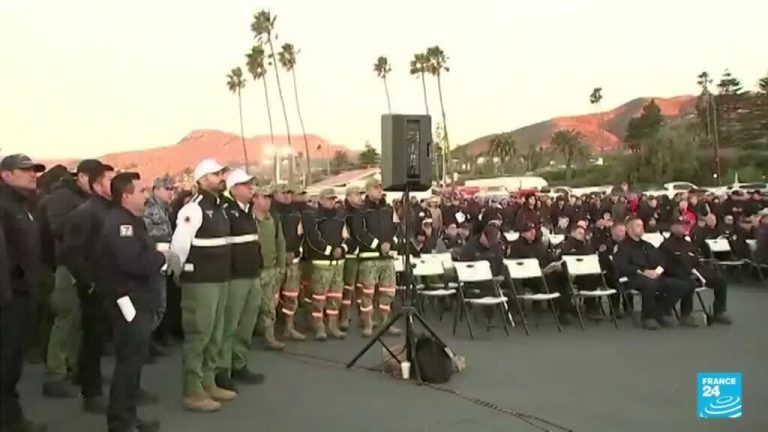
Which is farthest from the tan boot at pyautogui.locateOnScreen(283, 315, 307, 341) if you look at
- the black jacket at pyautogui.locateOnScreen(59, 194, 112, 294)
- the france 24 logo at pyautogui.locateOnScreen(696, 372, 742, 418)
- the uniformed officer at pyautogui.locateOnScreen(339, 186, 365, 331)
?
the france 24 logo at pyautogui.locateOnScreen(696, 372, 742, 418)

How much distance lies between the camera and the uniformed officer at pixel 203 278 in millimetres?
5707

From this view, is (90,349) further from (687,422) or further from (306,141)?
(306,141)

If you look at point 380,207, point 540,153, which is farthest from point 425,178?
point 540,153

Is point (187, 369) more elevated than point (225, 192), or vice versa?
point (225, 192)

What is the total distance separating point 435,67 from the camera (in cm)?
6494

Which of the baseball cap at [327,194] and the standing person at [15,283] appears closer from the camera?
the standing person at [15,283]

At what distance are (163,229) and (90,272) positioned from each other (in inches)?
104

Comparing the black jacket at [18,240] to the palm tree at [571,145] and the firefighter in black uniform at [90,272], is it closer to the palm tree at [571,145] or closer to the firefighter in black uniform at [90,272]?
the firefighter in black uniform at [90,272]

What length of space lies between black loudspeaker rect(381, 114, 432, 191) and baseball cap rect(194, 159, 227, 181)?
1.72 meters

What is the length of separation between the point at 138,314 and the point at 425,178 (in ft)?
10.7

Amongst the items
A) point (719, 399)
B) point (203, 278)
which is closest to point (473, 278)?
point (719, 399)

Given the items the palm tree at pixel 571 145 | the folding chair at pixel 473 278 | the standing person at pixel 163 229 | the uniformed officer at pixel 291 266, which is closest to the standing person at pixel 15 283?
the standing person at pixel 163 229

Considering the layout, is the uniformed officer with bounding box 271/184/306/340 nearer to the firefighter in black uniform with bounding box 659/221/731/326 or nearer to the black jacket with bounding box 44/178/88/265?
the black jacket with bounding box 44/178/88/265

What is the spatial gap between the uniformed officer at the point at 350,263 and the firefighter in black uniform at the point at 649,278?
3296mm
